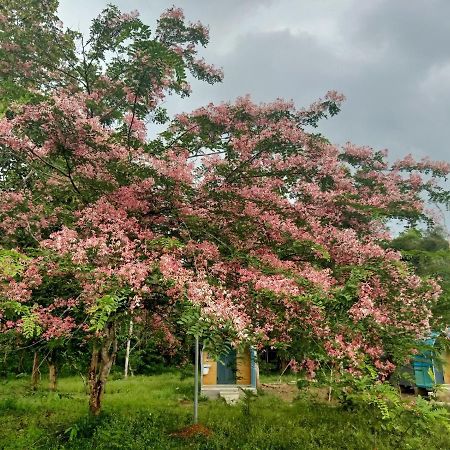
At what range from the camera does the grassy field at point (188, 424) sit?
29.1 feet

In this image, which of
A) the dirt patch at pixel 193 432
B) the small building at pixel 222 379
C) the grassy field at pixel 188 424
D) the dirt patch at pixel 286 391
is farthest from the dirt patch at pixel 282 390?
the dirt patch at pixel 193 432

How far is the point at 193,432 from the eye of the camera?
9.67 meters

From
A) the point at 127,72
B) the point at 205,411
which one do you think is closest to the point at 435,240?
the point at 205,411

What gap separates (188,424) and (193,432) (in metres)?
1.32

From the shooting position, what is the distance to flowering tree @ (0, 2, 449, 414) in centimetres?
561

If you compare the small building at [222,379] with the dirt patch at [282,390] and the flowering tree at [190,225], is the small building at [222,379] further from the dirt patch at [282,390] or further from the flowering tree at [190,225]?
the flowering tree at [190,225]

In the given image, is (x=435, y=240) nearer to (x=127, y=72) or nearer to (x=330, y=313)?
(x=330, y=313)

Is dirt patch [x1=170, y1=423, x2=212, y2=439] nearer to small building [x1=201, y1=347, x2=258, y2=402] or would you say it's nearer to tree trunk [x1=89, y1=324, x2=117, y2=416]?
tree trunk [x1=89, y1=324, x2=117, y2=416]

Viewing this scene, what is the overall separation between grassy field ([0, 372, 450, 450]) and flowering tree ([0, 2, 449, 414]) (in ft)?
4.26

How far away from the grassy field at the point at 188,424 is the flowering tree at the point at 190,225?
1300 mm

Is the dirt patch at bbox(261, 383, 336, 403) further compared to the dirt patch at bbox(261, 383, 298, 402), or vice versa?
the dirt patch at bbox(261, 383, 298, 402)

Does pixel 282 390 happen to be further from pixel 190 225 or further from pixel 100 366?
pixel 190 225

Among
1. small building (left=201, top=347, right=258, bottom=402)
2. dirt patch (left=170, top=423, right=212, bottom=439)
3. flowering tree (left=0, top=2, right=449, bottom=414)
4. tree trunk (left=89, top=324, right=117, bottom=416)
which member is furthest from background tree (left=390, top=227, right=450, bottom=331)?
small building (left=201, top=347, right=258, bottom=402)

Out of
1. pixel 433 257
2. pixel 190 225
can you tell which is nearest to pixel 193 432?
pixel 190 225
